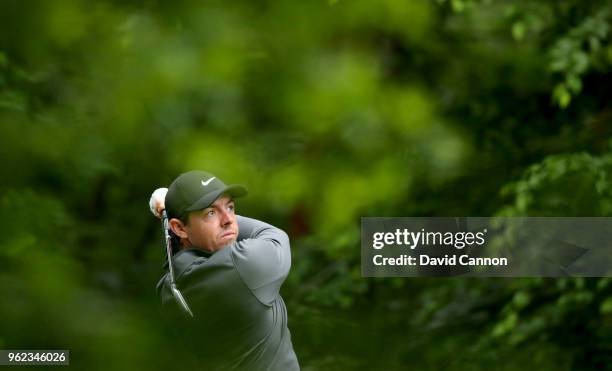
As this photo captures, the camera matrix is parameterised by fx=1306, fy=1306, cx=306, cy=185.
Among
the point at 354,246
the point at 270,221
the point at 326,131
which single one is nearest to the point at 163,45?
the point at 326,131

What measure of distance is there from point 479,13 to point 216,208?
2817mm

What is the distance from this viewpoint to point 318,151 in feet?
15.8

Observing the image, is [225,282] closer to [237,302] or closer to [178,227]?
[237,302]

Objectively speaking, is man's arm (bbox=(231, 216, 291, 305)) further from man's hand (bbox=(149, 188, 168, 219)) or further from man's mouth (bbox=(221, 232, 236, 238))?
man's hand (bbox=(149, 188, 168, 219))

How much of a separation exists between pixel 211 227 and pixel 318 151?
1807mm

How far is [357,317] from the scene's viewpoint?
5.50 meters

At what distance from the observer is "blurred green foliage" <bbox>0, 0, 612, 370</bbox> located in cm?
432

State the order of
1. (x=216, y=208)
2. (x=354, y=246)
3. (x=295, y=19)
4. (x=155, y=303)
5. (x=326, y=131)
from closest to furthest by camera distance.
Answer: (x=216, y=208) → (x=295, y=19) → (x=326, y=131) → (x=155, y=303) → (x=354, y=246)

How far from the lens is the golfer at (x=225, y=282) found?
9.67 feet

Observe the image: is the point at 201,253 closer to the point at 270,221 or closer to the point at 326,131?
the point at 326,131

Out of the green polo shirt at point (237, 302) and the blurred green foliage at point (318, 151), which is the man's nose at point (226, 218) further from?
the blurred green foliage at point (318, 151)

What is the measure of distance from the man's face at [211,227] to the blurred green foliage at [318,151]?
92cm

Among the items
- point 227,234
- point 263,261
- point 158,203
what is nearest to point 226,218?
point 227,234

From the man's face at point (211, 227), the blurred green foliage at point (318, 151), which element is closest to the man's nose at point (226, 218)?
the man's face at point (211, 227)
